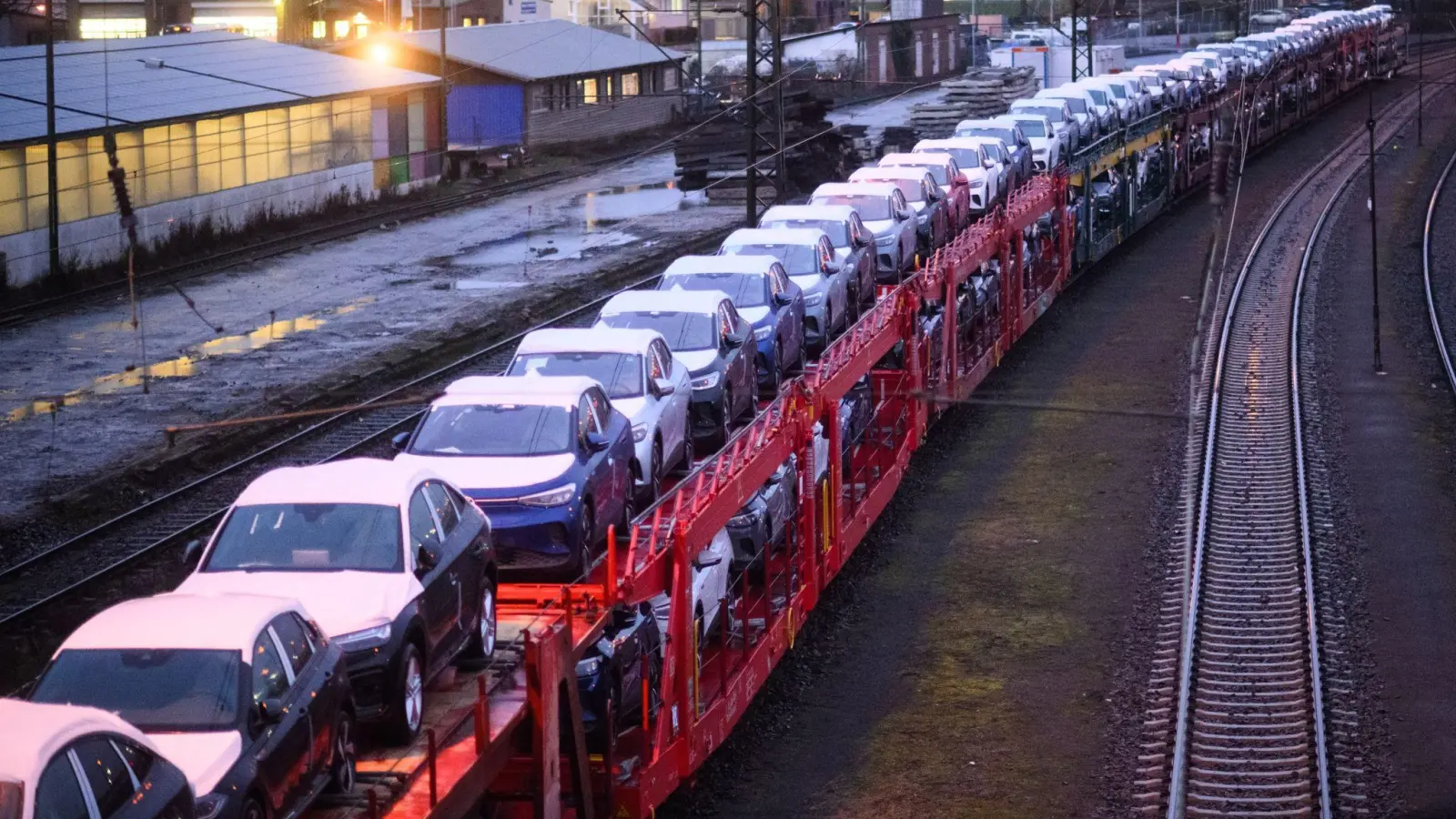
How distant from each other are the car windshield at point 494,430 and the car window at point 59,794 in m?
6.83

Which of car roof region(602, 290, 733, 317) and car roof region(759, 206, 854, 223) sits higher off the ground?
car roof region(759, 206, 854, 223)

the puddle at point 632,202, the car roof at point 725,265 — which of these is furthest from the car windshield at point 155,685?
the puddle at point 632,202

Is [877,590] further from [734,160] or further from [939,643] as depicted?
[734,160]

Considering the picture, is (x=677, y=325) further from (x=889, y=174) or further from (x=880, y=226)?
(x=889, y=174)

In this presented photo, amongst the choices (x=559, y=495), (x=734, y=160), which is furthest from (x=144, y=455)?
(x=734, y=160)

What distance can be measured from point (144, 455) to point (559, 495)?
1134cm

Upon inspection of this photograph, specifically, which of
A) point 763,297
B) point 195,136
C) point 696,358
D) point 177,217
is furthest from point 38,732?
point 195,136

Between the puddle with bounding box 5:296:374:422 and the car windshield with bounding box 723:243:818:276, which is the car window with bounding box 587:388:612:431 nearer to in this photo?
the car windshield with bounding box 723:243:818:276

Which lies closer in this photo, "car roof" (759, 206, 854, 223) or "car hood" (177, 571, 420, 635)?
"car hood" (177, 571, 420, 635)

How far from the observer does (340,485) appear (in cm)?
1108

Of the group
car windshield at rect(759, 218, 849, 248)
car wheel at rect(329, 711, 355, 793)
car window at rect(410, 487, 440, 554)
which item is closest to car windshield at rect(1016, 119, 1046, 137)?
car windshield at rect(759, 218, 849, 248)

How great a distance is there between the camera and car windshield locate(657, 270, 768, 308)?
2100 cm

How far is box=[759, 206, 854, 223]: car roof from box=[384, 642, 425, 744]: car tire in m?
16.5

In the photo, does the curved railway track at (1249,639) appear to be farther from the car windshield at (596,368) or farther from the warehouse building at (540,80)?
the warehouse building at (540,80)
